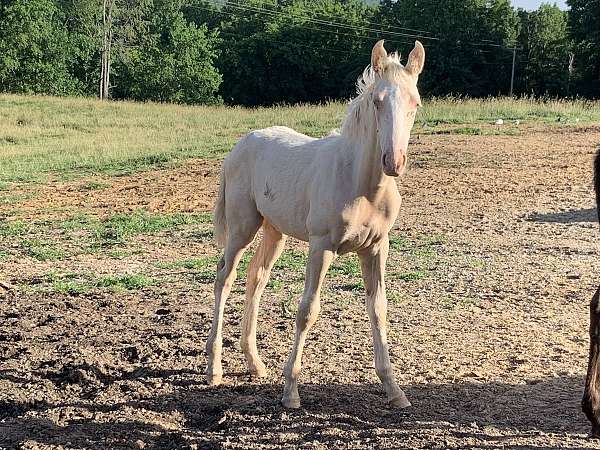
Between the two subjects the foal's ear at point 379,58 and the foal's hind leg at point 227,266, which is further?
the foal's hind leg at point 227,266

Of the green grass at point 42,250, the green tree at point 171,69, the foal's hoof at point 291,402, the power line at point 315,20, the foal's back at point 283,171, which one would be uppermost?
the power line at point 315,20

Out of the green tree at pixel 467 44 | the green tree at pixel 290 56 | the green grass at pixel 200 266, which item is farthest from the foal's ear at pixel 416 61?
the green tree at pixel 290 56

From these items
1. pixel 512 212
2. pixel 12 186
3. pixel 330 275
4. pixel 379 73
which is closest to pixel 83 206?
pixel 12 186

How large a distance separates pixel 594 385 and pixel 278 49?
195 feet

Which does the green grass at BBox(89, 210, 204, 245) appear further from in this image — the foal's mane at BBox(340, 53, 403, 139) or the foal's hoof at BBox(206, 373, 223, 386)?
the foal's mane at BBox(340, 53, 403, 139)

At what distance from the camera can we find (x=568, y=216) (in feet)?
33.5

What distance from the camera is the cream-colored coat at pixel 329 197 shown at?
4.00m

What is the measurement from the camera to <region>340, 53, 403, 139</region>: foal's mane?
4020 millimetres

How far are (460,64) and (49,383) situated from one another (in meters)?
51.8

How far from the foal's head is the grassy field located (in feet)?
41.2

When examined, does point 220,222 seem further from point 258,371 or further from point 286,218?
point 258,371

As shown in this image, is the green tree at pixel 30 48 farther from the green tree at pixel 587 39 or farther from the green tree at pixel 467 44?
the green tree at pixel 587 39

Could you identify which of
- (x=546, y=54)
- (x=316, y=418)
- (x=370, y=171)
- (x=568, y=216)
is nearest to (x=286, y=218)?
(x=370, y=171)

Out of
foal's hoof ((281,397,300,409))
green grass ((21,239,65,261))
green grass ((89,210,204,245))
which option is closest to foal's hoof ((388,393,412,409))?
foal's hoof ((281,397,300,409))
